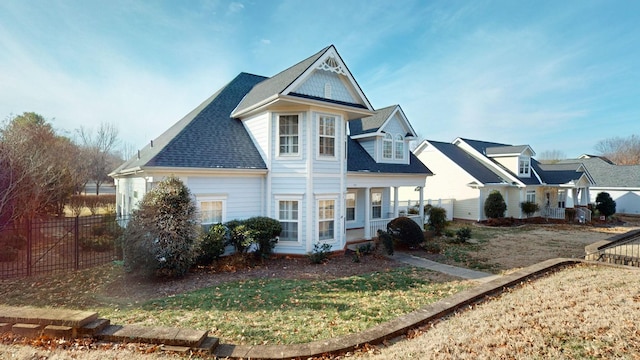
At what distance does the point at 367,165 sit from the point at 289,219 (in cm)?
581

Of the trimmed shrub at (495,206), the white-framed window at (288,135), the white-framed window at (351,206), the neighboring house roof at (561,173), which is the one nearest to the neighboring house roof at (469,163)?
the trimmed shrub at (495,206)

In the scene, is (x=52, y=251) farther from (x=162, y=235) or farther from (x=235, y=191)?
(x=235, y=191)

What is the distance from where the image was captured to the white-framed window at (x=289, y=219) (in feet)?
39.7

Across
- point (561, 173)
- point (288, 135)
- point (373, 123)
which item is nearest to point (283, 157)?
point (288, 135)

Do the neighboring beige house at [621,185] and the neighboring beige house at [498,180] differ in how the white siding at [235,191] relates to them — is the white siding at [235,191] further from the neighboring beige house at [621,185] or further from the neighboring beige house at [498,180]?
the neighboring beige house at [621,185]

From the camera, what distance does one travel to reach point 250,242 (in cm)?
1071

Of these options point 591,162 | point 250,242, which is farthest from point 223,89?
point 591,162

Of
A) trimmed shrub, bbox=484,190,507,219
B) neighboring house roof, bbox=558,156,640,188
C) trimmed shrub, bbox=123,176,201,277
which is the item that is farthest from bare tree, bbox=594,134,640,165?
trimmed shrub, bbox=123,176,201,277

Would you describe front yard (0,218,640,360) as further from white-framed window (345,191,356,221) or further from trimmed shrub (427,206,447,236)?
trimmed shrub (427,206,447,236)

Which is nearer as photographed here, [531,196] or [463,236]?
[463,236]

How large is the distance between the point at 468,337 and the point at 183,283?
7.59 m

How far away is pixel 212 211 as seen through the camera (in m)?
11.5

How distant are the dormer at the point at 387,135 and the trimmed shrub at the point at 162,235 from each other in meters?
10.8

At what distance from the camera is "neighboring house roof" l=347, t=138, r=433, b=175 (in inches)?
602
